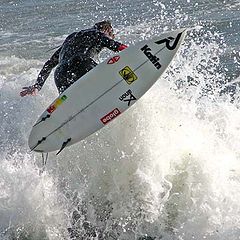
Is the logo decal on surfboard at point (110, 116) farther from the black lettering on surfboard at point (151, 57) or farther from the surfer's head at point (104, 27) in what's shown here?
the surfer's head at point (104, 27)

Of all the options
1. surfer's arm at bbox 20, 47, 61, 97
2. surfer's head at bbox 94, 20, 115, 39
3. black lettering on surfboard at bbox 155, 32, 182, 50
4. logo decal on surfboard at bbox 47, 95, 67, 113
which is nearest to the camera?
black lettering on surfboard at bbox 155, 32, 182, 50

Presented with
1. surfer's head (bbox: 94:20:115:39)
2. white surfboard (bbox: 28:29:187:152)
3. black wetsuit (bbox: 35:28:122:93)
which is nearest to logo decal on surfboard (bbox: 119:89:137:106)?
white surfboard (bbox: 28:29:187:152)

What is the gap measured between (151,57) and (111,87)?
2.18 ft

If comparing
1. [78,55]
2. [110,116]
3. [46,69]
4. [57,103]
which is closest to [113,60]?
[78,55]

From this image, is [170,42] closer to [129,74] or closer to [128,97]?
[129,74]

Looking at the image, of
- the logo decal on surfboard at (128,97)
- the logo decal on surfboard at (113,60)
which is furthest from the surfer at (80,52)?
the logo decal on surfboard at (128,97)

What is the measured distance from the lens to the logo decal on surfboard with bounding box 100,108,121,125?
7305 mm

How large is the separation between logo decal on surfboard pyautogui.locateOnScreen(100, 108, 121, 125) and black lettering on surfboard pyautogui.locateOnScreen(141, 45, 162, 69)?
0.79 m

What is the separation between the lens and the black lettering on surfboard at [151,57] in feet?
23.9

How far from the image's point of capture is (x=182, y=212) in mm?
7312

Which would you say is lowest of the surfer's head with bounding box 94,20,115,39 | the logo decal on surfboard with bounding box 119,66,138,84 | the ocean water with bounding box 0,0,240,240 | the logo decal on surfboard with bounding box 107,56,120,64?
the ocean water with bounding box 0,0,240,240

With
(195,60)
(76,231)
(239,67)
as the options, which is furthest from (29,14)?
(76,231)

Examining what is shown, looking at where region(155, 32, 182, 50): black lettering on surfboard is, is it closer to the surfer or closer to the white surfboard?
the white surfboard

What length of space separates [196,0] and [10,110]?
10.9 metres
